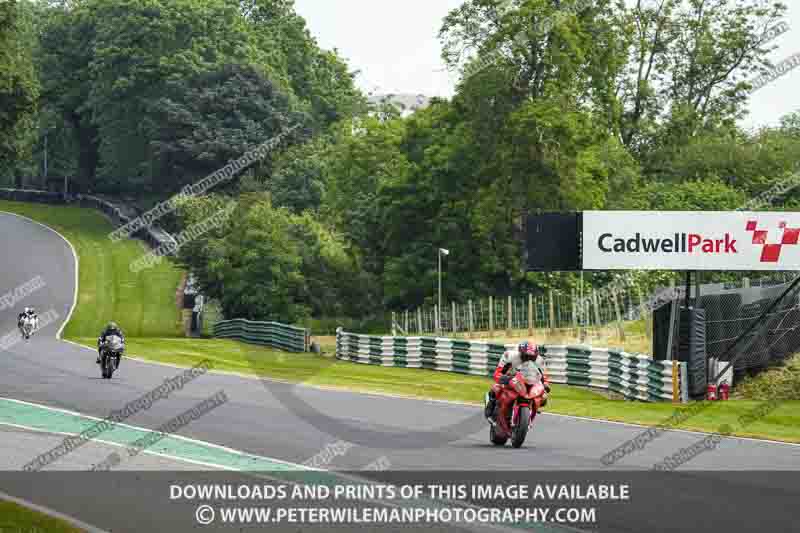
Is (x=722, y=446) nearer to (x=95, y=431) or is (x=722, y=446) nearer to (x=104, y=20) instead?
(x=95, y=431)

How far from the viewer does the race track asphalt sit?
656 inches

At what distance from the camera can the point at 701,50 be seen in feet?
273

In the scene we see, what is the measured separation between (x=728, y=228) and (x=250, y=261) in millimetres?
36595

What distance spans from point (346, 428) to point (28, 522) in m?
9.23

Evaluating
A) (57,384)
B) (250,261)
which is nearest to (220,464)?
(57,384)

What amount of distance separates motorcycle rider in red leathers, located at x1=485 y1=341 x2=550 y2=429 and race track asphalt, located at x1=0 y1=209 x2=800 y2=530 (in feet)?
1.77

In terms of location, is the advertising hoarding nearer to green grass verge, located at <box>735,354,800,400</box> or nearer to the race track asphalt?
green grass verge, located at <box>735,354,800,400</box>

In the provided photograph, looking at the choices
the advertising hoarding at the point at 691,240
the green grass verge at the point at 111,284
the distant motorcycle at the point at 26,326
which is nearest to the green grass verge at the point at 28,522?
the advertising hoarding at the point at 691,240

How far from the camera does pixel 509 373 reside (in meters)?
18.3

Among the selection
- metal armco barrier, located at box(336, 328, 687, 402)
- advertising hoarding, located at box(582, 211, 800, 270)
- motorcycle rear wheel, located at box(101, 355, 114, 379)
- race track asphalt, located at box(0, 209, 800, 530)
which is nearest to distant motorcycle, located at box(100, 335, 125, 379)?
motorcycle rear wheel, located at box(101, 355, 114, 379)

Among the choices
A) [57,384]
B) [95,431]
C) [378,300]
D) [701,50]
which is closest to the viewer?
[95,431]

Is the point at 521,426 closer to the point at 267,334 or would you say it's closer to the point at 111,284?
the point at 267,334

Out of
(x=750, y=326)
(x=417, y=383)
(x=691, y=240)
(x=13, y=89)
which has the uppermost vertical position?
(x=13, y=89)

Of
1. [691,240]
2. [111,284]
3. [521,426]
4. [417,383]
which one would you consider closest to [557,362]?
[417,383]
